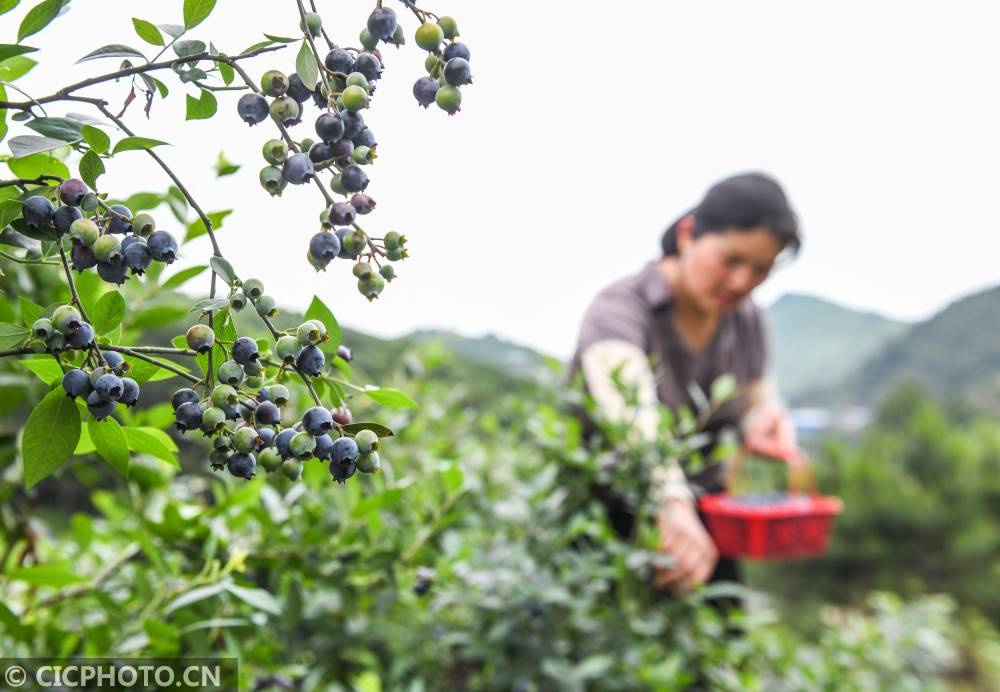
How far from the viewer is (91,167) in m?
0.34

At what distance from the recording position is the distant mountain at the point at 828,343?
1616 centimetres

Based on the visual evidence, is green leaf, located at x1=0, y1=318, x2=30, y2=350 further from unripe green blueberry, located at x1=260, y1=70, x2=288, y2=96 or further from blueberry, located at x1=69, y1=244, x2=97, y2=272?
unripe green blueberry, located at x1=260, y1=70, x2=288, y2=96

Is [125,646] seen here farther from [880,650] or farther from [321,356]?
[880,650]

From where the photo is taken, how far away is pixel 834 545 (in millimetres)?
7449

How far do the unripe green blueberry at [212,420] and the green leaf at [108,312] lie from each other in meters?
0.08

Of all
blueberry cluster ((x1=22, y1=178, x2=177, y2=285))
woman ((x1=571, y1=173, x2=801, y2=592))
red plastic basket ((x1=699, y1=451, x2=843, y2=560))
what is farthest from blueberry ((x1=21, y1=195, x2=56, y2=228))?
red plastic basket ((x1=699, y1=451, x2=843, y2=560))

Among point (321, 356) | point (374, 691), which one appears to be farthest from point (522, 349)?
point (321, 356)

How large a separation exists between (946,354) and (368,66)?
16967mm

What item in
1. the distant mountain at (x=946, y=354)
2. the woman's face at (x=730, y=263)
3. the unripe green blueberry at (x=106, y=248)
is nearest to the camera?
the unripe green blueberry at (x=106, y=248)

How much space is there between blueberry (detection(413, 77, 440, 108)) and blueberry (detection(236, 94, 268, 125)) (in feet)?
0.24

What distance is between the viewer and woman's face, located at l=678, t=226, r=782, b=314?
1737mm

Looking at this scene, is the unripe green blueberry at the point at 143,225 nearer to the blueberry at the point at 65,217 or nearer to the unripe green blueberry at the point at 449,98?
the blueberry at the point at 65,217

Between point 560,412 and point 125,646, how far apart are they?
1.15 metres

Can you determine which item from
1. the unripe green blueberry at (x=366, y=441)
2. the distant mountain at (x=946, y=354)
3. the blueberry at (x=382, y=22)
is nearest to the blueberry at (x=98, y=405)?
the unripe green blueberry at (x=366, y=441)
